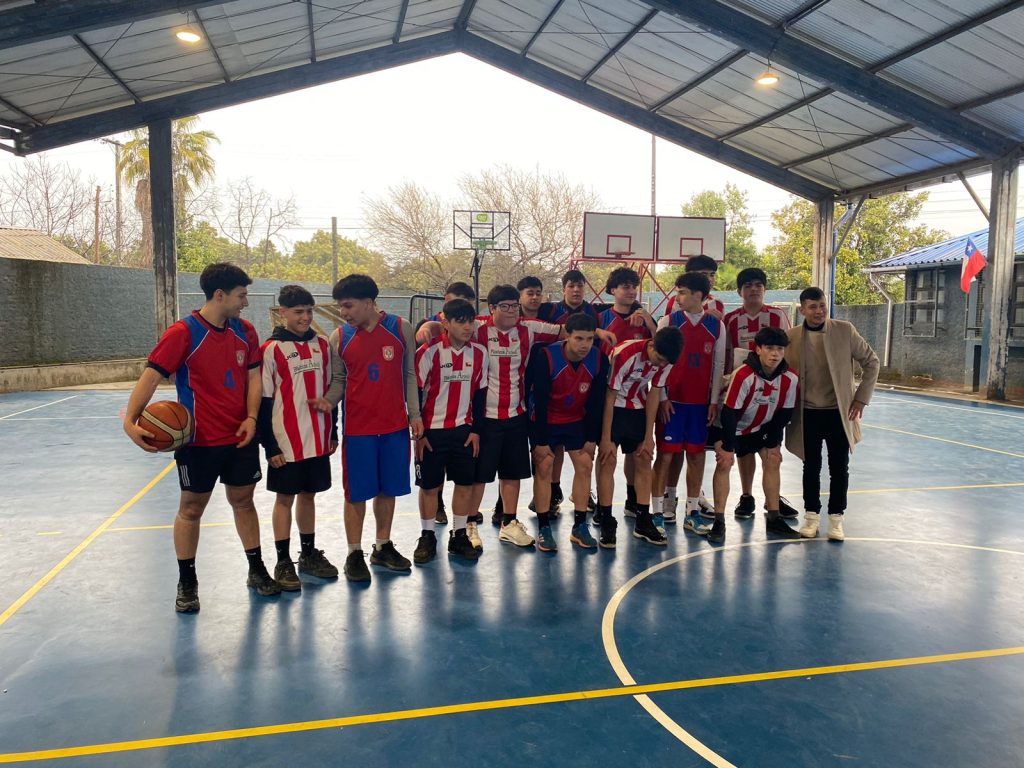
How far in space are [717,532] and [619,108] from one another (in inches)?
636

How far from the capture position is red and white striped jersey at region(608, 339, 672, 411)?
494 cm

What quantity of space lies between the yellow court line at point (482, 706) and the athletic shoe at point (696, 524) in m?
1.94

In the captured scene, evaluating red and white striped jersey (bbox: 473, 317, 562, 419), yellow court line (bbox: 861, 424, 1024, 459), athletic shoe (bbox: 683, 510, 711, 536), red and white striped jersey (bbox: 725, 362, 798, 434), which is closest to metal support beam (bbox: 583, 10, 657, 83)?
→ yellow court line (bbox: 861, 424, 1024, 459)

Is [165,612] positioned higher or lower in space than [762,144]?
lower

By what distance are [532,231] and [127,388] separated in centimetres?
2148

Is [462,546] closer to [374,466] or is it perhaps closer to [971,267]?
[374,466]

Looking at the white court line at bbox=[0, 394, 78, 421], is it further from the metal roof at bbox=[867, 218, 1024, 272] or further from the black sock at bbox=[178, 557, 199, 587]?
the metal roof at bbox=[867, 218, 1024, 272]

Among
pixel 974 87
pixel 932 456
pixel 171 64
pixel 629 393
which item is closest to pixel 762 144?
pixel 974 87

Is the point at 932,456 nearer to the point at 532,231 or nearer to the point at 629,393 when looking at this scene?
the point at 629,393

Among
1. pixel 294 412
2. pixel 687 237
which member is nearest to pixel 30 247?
pixel 687 237

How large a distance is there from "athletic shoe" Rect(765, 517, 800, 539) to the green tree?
88.3 feet

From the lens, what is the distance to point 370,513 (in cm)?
591

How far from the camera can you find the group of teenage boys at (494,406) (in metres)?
3.96

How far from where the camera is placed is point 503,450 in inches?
193
